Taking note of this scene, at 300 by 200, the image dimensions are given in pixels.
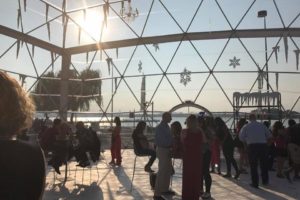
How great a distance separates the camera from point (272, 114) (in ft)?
50.7

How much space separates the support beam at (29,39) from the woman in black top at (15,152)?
1635 cm

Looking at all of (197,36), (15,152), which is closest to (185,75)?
(197,36)

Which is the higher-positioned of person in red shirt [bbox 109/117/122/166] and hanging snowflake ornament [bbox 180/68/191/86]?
hanging snowflake ornament [bbox 180/68/191/86]

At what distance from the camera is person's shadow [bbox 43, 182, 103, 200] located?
25.7ft

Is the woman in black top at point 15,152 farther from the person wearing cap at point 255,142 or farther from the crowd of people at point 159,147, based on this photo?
the person wearing cap at point 255,142

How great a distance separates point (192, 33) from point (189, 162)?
39.8 feet

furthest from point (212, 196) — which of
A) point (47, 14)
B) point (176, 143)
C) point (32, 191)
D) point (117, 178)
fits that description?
point (47, 14)

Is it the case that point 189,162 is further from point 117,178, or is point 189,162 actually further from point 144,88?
point 144,88

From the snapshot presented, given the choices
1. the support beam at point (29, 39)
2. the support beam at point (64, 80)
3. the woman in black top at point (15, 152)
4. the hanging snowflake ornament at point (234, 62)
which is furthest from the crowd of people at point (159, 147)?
the support beam at point (64, 80)

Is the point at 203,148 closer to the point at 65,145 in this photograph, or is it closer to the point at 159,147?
the point at 159,147

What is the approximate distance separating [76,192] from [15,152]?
22.7ft

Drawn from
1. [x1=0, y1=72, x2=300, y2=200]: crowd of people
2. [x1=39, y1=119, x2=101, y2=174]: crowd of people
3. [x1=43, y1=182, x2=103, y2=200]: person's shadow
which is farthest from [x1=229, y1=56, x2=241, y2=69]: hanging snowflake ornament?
[x1=43, y1=182, x2=103, y2=200]: person's shadow

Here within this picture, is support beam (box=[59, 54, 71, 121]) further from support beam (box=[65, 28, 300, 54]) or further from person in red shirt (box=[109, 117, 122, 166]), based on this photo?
person in red shirt (box=[109, 117, 122, 166])

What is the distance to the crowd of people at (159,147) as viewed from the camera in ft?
5.64
